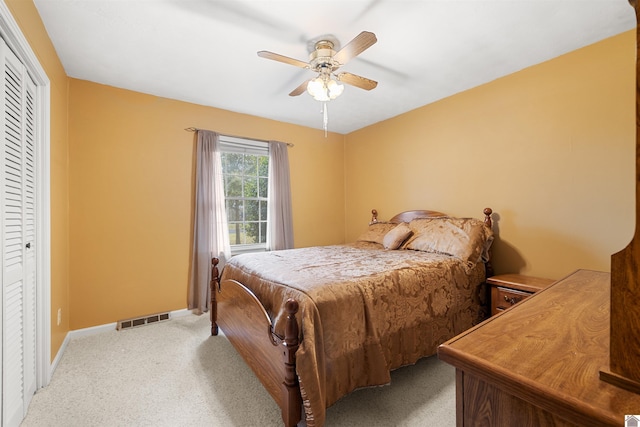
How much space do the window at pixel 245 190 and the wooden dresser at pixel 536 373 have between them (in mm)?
3331

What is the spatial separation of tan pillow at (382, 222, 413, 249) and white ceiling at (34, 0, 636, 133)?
5.22ft

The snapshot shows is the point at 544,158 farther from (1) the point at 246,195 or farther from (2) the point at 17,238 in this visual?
(2) the point at 17,238

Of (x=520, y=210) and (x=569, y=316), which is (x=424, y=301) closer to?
(x=569, y=316)

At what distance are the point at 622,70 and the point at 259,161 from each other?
12.3 feet

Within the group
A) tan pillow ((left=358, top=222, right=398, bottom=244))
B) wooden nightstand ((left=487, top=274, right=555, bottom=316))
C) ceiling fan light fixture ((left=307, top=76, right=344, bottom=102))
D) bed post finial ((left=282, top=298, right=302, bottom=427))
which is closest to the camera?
bed post finial ((left=282, top=298, right=302, bottom=427))

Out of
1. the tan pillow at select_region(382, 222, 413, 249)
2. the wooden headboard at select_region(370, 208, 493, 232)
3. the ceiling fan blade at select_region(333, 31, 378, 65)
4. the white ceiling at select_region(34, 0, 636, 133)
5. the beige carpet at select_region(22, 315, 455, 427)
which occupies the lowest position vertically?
the beige carpet at select_region(22, 315, 455, 427)

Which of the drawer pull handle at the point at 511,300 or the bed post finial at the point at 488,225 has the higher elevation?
the bed post finial at the point at 488,225

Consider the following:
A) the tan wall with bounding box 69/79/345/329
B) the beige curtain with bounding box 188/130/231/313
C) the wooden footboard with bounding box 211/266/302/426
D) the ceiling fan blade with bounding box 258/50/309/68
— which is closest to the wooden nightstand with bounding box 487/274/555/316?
the wooden footboard with bounding box 211/266/302/426

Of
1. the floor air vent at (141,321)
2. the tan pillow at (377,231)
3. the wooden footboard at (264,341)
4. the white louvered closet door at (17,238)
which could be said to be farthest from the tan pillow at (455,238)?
the white louvered closet door at (17,238)

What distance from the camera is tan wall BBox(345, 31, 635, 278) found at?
7.13 feet

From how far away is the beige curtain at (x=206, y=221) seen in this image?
131 inches

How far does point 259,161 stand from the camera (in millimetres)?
3979

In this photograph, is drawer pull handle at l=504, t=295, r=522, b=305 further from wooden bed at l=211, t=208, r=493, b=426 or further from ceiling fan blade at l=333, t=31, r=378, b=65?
ceiling fan blade at l=333, t=31, r=378, b=65

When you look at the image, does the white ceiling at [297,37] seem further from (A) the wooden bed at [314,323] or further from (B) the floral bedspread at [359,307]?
(B) the floral bedspread at [359,307]
